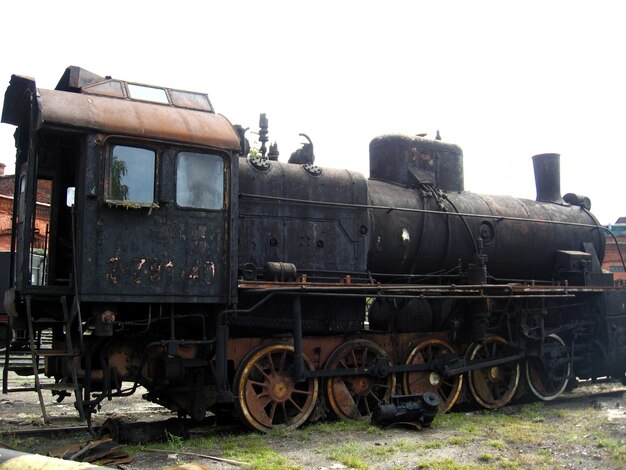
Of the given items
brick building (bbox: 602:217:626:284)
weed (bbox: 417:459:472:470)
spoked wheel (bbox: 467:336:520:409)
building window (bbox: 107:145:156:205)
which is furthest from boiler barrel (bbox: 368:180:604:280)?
brick building (bbox: 602:217:626:284)

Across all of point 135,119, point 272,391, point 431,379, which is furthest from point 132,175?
point 431,379

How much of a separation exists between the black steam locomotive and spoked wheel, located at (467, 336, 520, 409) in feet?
0.12

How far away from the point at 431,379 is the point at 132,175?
5.44 metres

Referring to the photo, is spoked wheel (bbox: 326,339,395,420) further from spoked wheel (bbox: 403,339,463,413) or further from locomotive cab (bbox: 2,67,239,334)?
locomotive cab (bbox: 2,67,239,334)

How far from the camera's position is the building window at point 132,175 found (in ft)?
24.0

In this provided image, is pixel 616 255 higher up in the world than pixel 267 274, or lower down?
higher up

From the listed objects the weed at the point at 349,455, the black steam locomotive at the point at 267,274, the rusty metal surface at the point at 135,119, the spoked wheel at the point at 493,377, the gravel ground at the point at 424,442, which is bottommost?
the gravel ground at the point at 424,442

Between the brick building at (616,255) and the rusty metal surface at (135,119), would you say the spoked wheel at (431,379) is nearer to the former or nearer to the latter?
the rusty metal surface at (135,119)

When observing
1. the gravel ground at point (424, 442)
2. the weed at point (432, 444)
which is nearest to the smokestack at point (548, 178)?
the gravel ground at point (424, 442)

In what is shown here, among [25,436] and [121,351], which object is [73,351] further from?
[25,436]

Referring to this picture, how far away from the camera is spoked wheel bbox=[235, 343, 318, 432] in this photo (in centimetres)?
827

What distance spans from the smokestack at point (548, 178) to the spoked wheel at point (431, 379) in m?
4.67

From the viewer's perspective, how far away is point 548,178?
13.2 m

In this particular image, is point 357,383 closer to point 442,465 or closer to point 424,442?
point 424,442
